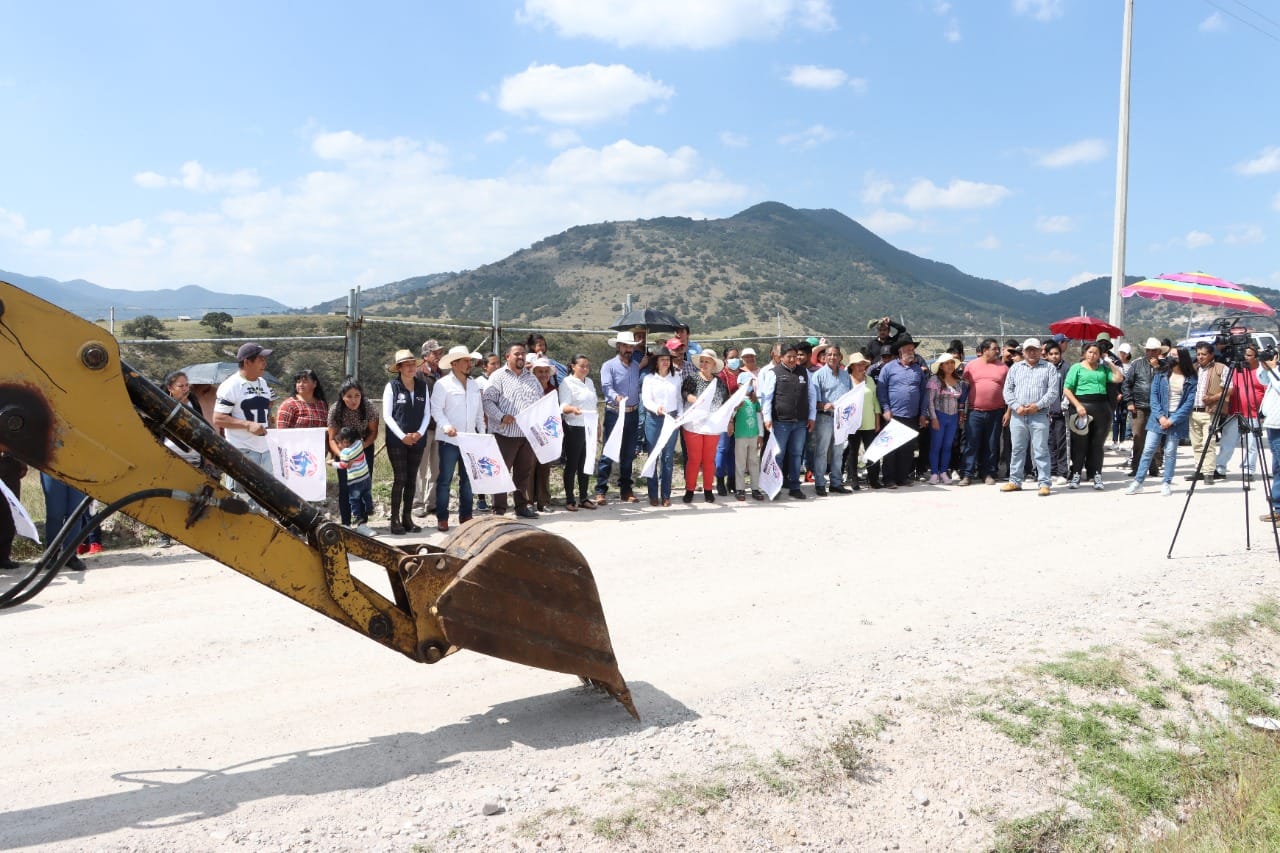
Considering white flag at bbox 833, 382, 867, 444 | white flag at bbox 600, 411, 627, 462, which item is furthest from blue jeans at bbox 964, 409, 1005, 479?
white flag at bbox 600, 411, 627, 462

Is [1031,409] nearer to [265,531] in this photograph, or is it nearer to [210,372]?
[210,372]

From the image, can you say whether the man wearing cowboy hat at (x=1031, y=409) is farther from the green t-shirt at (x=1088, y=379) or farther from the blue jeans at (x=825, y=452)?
the blue jeans at (x=825, y=452)

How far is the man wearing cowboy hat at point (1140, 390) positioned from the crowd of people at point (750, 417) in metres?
0.04

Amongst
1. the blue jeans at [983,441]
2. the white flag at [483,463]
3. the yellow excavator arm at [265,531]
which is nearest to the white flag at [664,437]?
the white flag at [483,463]

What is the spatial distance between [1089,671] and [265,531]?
5.08 metres

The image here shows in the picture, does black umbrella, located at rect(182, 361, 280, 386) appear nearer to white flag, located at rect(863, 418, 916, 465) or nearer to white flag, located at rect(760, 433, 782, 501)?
white flag, located at rect(760, 433, 782, 501)

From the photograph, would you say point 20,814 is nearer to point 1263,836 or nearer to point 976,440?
point 1263,836

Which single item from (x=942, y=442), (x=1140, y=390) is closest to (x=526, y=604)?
(x=942, y=442)

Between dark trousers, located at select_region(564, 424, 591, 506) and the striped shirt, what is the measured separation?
634cm

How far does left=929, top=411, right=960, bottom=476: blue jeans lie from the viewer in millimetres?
14055

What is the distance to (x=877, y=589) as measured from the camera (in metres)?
7.79

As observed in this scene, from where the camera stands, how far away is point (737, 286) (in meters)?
116

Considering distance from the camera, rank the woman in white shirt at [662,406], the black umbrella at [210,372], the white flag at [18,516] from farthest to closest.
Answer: the woman in white shirt at [662,406]
the black umbrella at [210,372]
the white flag at [18,516]

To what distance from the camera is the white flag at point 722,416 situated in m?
12.2
